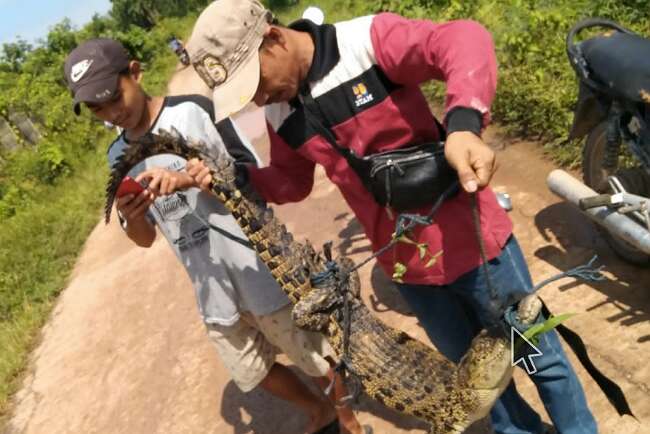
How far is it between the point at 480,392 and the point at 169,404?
2.88 meters

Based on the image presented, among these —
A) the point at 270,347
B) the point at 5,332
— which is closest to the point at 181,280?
the point at 5,332

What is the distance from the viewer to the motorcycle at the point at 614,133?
254 centimetres

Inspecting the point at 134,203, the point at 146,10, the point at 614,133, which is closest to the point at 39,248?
the point at 134,203

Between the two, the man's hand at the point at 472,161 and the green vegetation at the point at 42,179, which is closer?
the man's hand at the point at 472,161

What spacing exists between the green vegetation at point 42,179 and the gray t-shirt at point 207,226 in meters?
3.47

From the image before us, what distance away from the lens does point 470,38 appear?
1.61m

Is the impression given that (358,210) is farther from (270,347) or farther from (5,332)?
(5,332)

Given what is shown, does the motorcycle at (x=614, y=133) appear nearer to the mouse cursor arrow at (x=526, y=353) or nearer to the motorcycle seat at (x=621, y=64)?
the motorcycle seat at (x=621, y=64)

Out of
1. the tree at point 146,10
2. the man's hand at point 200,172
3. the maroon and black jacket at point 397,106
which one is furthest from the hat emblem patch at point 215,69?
the tree at point 146,10

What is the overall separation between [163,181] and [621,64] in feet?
6.82

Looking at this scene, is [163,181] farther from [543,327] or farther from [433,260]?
[543,327]

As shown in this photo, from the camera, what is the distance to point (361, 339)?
1958 millimetres

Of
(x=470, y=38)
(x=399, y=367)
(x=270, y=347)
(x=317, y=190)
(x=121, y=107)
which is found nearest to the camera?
(x=470, y=38)

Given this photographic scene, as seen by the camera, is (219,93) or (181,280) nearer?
(219,93)
